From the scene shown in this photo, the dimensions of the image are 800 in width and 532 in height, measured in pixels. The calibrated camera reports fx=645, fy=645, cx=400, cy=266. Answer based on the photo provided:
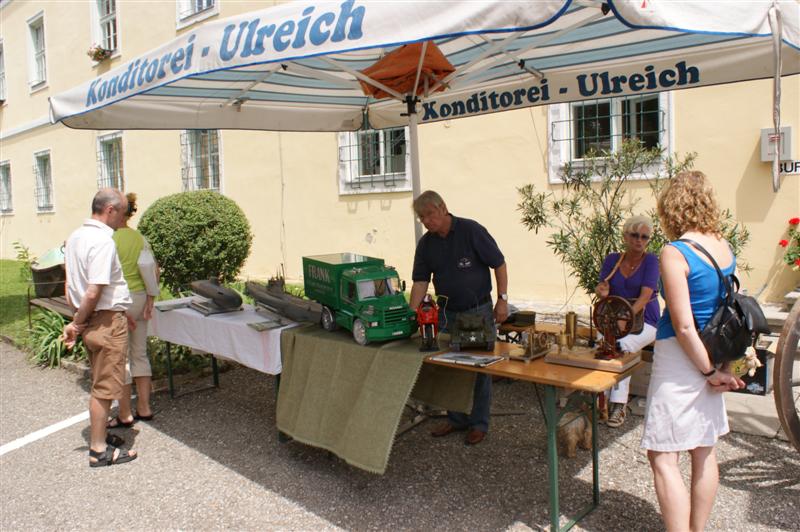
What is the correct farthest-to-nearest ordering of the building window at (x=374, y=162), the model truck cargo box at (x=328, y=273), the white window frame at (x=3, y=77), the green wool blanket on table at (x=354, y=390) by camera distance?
the white window frame at (x=3, y=77)
the building window at (x=374, y=162)
the model truck cargo box at (x=328, y=273)
the green wool blanket on table at (x=354, y=390)

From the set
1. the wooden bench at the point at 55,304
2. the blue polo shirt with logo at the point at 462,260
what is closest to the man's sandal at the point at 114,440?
the blue polo shirt with logo at the point at 462,260

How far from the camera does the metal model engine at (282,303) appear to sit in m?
4.18

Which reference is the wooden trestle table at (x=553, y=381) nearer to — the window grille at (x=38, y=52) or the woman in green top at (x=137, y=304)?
the woman in green top at (x=137, y=304)

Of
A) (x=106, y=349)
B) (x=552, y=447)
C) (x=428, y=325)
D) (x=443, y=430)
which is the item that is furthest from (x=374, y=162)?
(x=552, y=447)

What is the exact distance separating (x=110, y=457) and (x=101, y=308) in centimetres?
98

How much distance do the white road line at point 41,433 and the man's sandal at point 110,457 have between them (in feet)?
2.71

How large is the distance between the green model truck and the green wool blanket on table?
0.08 metres

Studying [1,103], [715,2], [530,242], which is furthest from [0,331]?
[1,103]

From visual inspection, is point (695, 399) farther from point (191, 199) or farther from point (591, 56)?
point (191, 199)

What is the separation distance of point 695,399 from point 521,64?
9.50ft

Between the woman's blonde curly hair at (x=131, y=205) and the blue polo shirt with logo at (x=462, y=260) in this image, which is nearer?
the blue polo shirt with logo at (x=462, y=260)

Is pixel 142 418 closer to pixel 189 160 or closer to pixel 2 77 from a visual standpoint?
pixel 189 160

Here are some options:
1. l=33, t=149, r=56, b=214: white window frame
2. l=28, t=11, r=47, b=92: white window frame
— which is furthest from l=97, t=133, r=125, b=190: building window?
l=28, t=11, r=47, b=92: white window frame

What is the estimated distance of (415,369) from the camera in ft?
10.6
